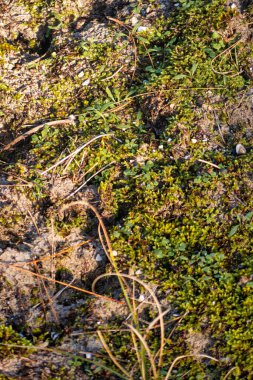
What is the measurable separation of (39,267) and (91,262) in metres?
0.36

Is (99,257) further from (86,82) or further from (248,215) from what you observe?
(86,82)

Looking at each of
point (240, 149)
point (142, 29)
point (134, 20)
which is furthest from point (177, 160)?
point (134, 20)

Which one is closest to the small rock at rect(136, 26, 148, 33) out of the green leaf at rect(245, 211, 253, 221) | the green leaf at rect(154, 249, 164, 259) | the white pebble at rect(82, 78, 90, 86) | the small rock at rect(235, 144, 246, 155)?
the white pebble at rect(82, 78, 90, 86)

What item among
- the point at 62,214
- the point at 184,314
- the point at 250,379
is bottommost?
the point at 250,379

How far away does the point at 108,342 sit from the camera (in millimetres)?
3125

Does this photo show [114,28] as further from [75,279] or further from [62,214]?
[75,279]

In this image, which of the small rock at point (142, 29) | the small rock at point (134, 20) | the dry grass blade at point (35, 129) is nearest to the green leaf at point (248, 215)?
the dry grass blade at point (35, 129)

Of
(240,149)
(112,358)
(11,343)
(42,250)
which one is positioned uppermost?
(240,149)

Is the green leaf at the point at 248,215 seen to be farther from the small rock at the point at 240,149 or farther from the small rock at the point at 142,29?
the small rock at the point at 142,29

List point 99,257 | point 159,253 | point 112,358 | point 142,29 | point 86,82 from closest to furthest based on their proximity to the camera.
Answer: point 112,358
point 159,253
point 99,257
point 86,82
point 142,29

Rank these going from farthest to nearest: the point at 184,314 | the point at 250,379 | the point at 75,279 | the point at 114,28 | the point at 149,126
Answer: the point at 114,28
the point at 149,126
the point at 75,279
the point at 184,314
the point at 250,379

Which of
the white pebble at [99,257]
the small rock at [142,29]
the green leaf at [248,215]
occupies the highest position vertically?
the small rock at [142,29]

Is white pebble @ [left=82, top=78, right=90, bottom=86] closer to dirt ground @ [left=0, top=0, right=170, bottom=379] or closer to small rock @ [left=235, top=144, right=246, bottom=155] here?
dirt ground @ [left=0, top=0, right=170, bottom=379]

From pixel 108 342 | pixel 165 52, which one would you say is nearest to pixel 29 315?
pixel 108 342
